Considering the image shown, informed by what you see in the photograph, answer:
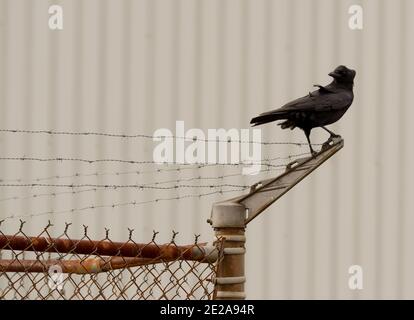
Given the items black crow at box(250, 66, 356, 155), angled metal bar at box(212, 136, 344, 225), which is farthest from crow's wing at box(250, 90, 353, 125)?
angled metal bar at box(212, 136, 344, 225)

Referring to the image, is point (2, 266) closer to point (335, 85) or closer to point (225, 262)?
point (225, 262)

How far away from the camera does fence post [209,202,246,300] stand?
221cm

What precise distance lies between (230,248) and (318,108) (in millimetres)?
653

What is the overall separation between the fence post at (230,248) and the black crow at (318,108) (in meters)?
0.32

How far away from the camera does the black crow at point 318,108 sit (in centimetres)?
247

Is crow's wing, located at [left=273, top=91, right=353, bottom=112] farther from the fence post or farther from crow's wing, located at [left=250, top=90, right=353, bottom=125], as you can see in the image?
the fence post

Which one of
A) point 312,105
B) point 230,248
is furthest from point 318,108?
point 230,248

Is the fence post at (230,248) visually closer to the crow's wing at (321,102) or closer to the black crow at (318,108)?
the black crow at (318,108)

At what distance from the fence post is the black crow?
0.32 metres

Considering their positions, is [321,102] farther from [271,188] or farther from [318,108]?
[271,188]

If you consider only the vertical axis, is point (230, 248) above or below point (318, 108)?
below

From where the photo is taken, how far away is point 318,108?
8.50 ft
